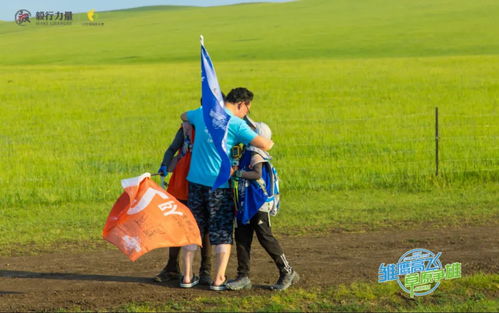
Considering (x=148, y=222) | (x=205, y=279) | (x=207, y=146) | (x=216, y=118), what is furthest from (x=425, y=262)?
(x=148, y=222)

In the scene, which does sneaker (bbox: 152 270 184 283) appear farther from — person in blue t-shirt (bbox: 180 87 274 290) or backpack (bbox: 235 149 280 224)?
backpack (bbox: 235 149 280 224)

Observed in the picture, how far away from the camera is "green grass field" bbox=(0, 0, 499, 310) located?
405 inches

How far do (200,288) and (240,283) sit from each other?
1.24 ft

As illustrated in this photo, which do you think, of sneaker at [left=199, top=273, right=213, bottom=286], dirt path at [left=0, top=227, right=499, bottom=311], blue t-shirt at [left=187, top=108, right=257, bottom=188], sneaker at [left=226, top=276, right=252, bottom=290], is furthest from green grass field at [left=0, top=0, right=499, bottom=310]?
blue t-shirt at [left=187, top=108, right=257, bottom=188]

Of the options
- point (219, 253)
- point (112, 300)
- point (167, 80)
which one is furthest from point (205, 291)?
point (167, 80)

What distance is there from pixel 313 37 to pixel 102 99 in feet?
125

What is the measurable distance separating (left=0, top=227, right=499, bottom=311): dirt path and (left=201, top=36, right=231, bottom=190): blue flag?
1.08m

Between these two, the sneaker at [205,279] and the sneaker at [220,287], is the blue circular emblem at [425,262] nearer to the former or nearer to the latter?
the sneaker at [220,287]

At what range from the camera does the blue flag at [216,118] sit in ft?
20.8

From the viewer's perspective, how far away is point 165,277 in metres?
7.00

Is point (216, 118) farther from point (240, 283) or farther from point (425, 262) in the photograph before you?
point (425, 262)

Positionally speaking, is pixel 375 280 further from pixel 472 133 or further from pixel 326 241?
pixel 472 133

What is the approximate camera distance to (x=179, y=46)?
61.4m

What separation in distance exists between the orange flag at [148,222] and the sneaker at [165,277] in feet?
2.26
